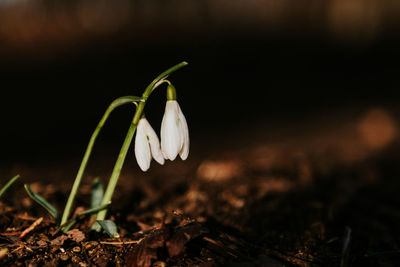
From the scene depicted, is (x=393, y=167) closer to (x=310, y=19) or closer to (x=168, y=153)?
(x=168, y=153)

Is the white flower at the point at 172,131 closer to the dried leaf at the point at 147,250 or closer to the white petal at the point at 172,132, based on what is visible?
the white petal at the point at 172,132

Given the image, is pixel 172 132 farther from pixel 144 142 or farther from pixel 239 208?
pixel 239 208

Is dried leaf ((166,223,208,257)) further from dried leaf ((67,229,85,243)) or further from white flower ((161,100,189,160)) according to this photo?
dried leaf ((67,229,85,243))

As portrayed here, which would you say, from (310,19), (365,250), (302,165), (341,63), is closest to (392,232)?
(365,250)

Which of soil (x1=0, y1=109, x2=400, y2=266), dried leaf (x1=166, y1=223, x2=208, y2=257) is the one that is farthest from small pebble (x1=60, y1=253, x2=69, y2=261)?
dried leaf (x1=166, y1=223, x2=208, y2=257)

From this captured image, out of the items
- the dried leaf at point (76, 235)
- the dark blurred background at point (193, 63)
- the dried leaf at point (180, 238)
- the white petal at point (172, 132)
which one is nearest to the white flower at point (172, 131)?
the white petal at point (172, 132)

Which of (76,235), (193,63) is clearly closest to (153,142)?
(76,235)
